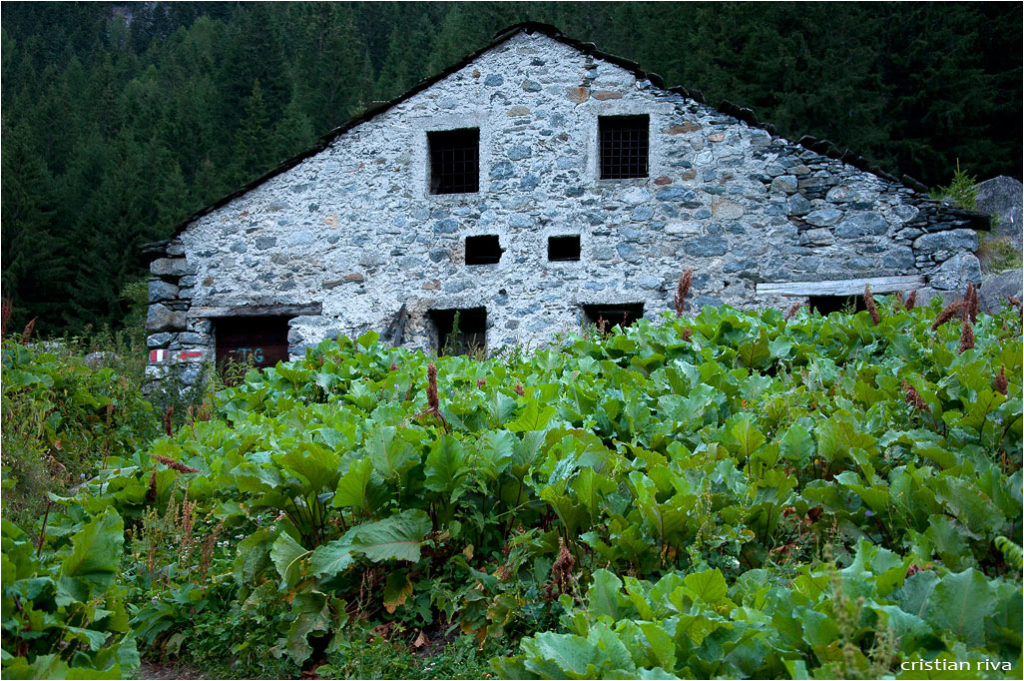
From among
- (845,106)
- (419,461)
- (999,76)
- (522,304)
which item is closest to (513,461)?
(419,461)

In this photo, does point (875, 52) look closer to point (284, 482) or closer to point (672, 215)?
point (672, 215)

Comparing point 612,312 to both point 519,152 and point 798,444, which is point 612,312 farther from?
point 798,444

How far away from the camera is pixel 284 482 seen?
3604 millimetres

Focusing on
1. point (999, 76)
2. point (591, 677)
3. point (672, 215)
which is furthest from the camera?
point (999, 76)

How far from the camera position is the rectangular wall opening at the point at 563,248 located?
428 inches

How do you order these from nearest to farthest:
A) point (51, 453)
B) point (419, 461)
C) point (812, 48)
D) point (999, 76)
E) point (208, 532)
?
point (419, 461)
point (208, 532)
point (51, 453)
point (999, 76)
point (812, 48)

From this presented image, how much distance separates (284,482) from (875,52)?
70.7 feet

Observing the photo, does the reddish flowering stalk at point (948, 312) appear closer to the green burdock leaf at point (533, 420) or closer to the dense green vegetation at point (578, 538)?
the dense green vegetation at point (578, 538)

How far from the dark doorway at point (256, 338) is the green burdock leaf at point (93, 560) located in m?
8.97

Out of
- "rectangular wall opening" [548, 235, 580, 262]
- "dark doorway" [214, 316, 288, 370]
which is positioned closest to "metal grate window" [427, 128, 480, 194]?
"rectangular wall opening" [548, 235, 580, 262]

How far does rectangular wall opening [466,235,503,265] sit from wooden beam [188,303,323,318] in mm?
2071

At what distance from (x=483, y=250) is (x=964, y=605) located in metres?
9.34

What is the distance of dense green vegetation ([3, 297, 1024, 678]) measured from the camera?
2383mm

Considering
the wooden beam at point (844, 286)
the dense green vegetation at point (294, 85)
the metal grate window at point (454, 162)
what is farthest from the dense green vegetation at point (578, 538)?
the dense green vegetation at point (294, 85)
